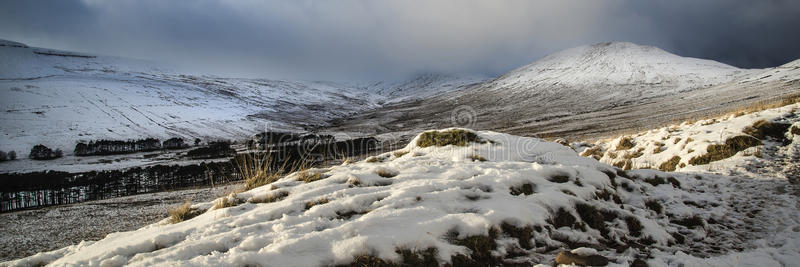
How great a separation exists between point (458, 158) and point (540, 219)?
11.4 feet

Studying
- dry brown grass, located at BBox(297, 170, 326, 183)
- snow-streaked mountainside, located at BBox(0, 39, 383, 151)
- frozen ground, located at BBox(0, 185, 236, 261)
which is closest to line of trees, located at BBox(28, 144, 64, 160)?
snow-streaked mountainside, located at BBox(0, 39, 383, 151)

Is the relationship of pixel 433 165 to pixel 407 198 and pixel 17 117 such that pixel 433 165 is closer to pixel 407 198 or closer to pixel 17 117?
pixel 407 198

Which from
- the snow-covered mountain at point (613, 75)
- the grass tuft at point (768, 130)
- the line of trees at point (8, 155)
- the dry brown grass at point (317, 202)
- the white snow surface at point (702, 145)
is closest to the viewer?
the dry brown grass at point (317, 202)

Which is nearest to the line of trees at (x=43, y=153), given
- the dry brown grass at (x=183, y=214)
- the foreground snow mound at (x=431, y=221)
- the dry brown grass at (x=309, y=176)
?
the dry brown grass at (x=183, y=214)

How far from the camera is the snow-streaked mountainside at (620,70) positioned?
4053 inches

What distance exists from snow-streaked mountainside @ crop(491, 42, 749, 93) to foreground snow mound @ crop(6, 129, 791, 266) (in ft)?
366

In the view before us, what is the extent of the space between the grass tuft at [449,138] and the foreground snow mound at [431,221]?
2.02 m

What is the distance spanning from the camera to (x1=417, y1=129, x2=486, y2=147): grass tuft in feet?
31.6

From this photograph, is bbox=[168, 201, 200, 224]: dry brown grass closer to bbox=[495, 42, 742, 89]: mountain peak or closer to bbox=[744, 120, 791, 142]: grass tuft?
bbox=[744, 120, 791, 142]: grass tuft

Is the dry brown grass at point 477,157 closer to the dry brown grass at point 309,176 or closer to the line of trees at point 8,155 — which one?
the dry brown grass at point 309,176

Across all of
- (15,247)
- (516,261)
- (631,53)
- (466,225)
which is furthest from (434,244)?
(631,53)

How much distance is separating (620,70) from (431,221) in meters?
153

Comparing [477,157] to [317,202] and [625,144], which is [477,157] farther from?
[625,144]

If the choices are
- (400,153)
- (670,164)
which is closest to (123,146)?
(400,153)
